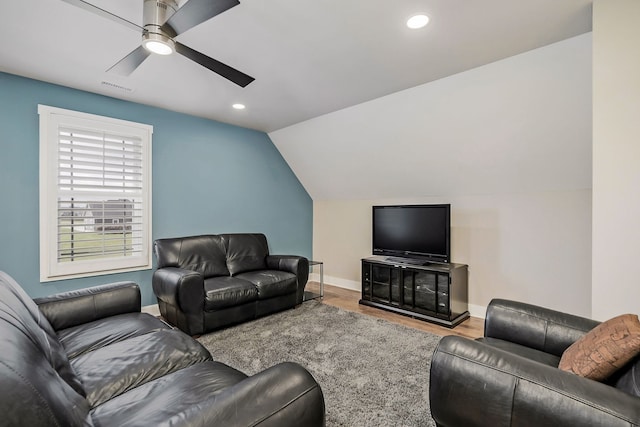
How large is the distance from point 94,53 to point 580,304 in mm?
5000

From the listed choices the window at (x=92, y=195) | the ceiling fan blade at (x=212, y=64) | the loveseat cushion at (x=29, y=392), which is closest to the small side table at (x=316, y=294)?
the window at (x=92, y=195)

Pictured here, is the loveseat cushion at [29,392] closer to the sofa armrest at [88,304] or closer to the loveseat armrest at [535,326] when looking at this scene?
the sofa armrest at [88,304]

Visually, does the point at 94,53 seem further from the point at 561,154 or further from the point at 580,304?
the point at 580,304

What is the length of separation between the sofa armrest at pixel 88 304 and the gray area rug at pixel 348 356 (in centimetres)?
88

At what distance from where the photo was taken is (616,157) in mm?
1839

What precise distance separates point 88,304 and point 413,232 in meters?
3.39

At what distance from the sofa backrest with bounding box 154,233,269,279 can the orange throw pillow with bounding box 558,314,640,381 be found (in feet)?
11.4

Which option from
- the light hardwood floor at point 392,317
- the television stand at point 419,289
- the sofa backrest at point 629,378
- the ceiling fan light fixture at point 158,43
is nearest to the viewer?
the sofa backrest at point 629,378

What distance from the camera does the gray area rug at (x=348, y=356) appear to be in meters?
1.94

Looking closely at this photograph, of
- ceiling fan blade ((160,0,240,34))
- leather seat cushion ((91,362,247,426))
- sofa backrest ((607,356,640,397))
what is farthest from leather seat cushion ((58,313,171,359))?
sofa backrest ((607,356,640,397))

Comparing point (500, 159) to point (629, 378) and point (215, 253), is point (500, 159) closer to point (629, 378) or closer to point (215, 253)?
point (629, 378)

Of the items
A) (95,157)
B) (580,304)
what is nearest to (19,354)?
(95,157)

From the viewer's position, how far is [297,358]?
2613 mm

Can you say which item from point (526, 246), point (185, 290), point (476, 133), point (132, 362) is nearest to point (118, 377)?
point (132, 362)
